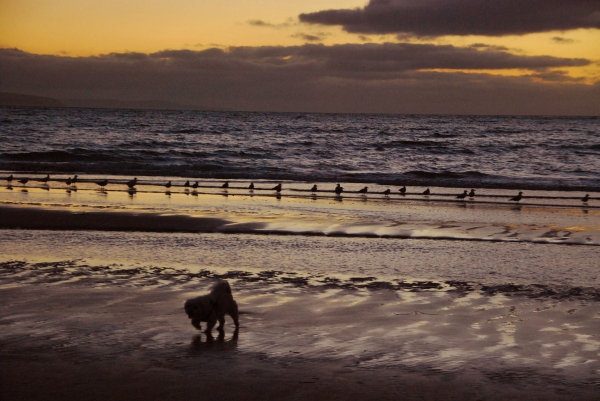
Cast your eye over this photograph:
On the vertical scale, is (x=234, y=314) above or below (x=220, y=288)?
below

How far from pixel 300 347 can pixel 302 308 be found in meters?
1.43

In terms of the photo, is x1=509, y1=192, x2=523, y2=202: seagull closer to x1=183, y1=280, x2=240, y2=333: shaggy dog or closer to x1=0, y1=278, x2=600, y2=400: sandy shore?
x1=0, y1=278, x2=600, y2=400: sandy shore

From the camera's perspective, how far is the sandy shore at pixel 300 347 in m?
4.91

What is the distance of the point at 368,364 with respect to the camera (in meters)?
5.44

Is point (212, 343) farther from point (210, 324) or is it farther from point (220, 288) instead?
point (220, 288)

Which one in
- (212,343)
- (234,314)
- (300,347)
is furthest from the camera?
(234,314)

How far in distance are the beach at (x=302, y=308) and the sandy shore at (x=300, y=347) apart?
0.07ft

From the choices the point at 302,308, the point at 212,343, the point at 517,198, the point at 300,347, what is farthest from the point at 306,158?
the point at 300,347

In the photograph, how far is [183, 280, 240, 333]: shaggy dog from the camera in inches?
248

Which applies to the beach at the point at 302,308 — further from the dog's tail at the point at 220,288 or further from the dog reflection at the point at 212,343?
the dog's tail at the point at 220,288

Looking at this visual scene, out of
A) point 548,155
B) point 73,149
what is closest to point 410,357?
point 73,149

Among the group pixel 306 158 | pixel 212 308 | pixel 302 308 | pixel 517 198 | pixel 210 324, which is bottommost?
pixel 306 158

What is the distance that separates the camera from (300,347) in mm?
5875

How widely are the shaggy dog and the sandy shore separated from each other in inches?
6.5
